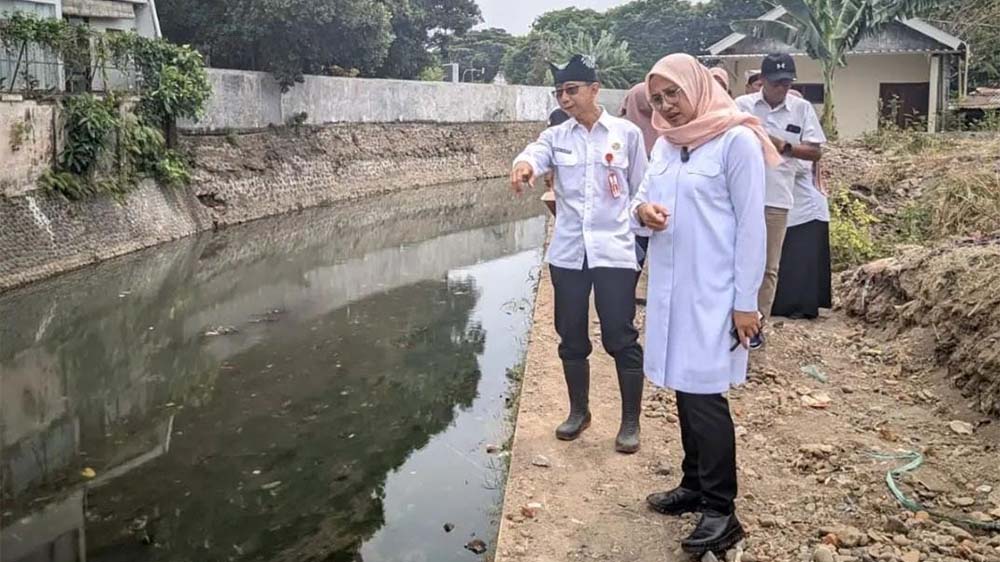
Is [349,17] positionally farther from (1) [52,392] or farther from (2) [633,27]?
(2) [633,27]

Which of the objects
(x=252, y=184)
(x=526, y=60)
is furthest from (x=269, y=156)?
(x=526, y=60)

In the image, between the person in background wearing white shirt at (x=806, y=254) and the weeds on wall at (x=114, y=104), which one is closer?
the person in background wearing white shirt at (x=806, y=254)

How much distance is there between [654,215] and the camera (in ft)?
10.4

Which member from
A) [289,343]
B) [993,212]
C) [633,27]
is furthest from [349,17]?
[633,27]

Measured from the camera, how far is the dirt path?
3.40m

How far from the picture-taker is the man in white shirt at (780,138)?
5.25 metres

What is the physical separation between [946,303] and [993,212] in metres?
2.46

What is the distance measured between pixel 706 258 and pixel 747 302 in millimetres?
193

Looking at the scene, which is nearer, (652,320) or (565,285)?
(652,320)

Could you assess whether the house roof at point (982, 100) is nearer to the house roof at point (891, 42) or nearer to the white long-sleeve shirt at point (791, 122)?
the house roof at point (891, 42)

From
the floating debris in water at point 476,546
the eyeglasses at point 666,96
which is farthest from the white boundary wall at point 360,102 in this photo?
the eyeglasses at point 666,96

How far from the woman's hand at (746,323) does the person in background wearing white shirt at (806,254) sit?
300cm

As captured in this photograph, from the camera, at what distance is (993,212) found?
7391 millimetres

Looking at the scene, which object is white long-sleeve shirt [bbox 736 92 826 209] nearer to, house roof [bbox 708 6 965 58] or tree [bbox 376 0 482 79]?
house roof [bbox 708 6 965 58]
